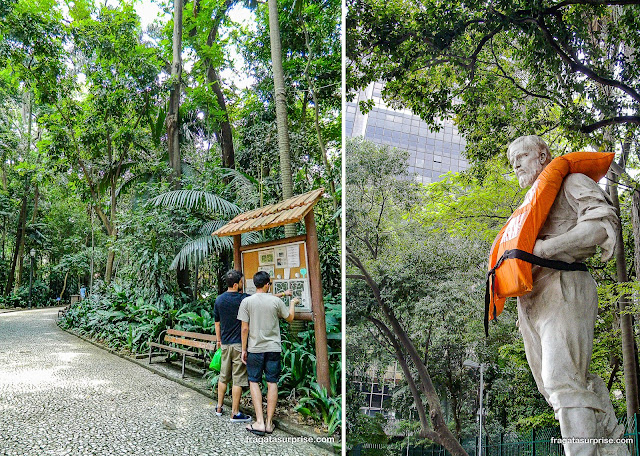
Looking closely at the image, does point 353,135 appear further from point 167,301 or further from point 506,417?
point 167,301

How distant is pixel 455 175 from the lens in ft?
19.2

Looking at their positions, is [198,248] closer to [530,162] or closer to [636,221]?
[636,221]

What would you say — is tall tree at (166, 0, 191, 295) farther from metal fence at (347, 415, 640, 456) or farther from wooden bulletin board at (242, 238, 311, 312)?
metal fence at (347, 415, 640, 456)

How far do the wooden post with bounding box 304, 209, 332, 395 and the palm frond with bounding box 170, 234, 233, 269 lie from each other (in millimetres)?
3352

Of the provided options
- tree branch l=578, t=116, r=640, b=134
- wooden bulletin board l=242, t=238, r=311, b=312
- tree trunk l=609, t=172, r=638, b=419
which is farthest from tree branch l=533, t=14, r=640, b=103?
wooden bulletin board l=242, t=238, r=311, b=312

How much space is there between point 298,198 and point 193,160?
397 inches

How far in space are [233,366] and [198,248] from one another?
10.9 feet

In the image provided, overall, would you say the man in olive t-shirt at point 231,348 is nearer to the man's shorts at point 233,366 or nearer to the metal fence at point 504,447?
the man's shorts at point 233,366

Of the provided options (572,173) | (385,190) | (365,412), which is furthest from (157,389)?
(572,173)

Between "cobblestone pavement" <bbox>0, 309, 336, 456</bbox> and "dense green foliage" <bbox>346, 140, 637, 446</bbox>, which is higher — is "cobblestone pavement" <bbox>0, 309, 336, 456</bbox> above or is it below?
below

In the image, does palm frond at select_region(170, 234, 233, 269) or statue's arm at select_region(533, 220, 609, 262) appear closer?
statue's arm at select_region(533, 220, 609, 262)

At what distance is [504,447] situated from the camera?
5297 millimetres

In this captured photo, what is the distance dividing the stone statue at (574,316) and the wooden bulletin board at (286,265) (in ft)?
8.08

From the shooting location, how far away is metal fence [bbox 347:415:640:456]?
4.74 m
